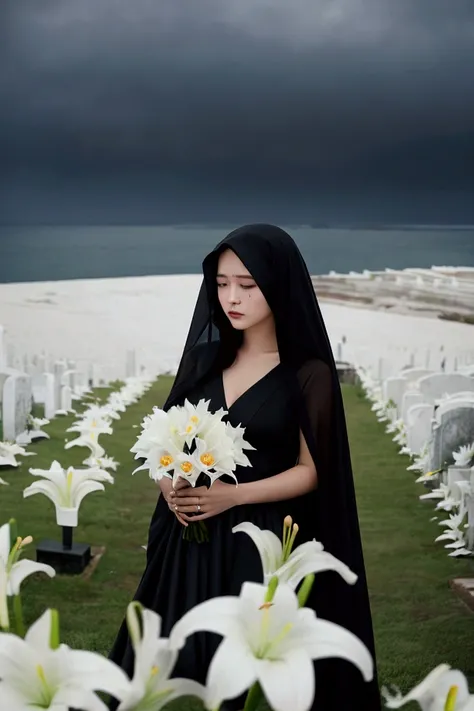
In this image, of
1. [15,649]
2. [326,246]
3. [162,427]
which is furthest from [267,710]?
[326,246]

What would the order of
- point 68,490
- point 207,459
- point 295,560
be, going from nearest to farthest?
point 295,560, point 207,459, point 68,490

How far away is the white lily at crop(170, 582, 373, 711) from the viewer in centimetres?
62

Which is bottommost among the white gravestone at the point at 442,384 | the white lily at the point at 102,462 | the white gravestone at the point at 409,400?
the white lily at the point at 102,462

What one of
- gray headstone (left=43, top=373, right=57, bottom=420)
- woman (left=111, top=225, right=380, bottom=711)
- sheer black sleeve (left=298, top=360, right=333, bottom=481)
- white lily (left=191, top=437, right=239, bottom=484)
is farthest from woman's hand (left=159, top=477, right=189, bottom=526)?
gray headstone (left=43, top=373, right=57, bottom=420)

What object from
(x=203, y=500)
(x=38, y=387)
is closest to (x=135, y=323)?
(x=38, y=387)

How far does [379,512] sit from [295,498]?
50.5 inches

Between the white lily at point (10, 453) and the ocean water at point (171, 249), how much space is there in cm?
66

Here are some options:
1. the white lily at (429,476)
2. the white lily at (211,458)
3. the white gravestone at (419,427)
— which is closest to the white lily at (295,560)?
→ the white lily at (211,458)

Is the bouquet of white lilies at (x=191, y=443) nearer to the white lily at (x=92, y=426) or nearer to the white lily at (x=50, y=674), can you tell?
the white lily at (x=50, y=674)

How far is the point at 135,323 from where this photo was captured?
3408 millimetres

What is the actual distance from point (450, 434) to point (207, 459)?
177cm

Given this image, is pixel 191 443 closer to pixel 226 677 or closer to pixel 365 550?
pixel 226 677

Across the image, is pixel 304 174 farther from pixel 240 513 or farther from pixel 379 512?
pixel 240 513

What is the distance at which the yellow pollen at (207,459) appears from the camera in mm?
1398
